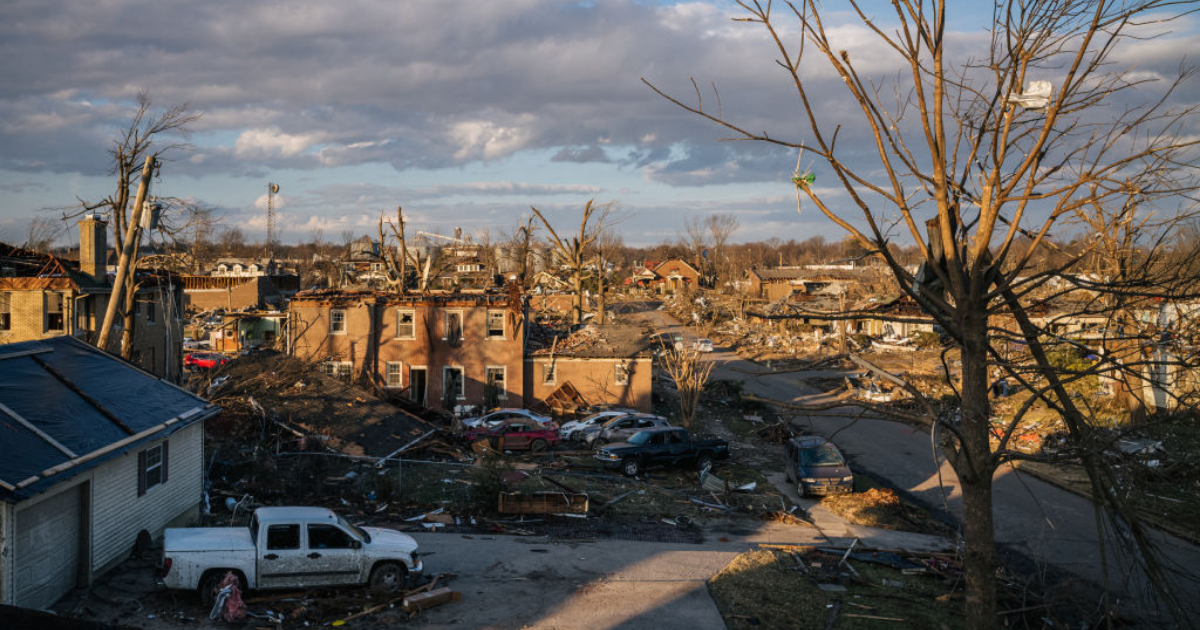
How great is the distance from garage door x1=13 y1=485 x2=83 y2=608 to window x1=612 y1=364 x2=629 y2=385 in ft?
76.8

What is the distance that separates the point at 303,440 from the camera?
22.1 metres

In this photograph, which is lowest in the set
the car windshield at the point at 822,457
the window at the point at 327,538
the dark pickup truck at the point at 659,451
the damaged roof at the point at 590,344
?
the dark pickup truck at the point at 659,451

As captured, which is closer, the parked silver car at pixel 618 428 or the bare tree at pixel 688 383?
the parked silver car at pixel 618 428

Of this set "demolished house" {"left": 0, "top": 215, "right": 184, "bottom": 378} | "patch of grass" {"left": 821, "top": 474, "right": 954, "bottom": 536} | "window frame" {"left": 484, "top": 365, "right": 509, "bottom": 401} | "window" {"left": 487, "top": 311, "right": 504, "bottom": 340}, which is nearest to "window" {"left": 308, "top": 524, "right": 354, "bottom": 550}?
"patch of grass" {"left": 821, "top": 474, "right": 954, "bottom": 536}

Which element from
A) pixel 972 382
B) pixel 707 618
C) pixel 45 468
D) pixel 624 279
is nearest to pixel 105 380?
pixel 45 468

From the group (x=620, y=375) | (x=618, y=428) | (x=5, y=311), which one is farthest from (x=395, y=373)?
(x=5, y=311)

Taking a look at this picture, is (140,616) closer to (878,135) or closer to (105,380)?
(105,380)

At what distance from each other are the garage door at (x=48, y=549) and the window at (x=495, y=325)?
72.3 feet

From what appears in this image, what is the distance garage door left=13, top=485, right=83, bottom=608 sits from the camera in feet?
33.1

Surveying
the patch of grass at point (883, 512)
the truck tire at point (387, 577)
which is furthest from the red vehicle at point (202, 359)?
the patch of grass at point (883, 512)

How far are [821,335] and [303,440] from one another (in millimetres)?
45000

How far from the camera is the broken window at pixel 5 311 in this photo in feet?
91.8

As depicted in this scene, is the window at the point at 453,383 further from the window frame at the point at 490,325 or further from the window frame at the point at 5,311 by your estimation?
the window frame at the point at 5,311

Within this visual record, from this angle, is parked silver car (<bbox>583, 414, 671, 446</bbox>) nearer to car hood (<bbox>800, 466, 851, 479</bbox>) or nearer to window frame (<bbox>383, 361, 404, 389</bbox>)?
car hood (<bbox>800, 466, 851, 479</bbox>)
